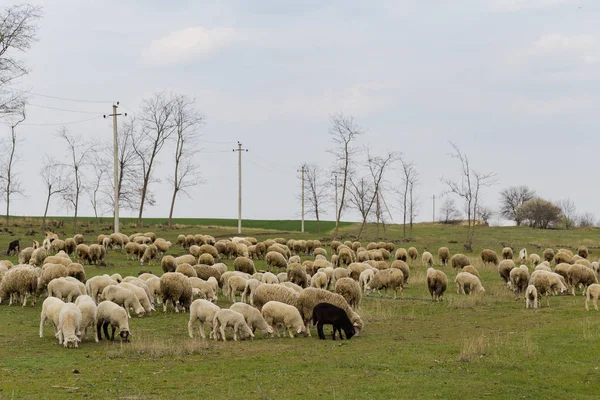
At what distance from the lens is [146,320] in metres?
19.0

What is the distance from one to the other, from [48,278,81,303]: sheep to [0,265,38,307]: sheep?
250 cm

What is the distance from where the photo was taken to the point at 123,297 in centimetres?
1867

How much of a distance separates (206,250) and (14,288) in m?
14.3

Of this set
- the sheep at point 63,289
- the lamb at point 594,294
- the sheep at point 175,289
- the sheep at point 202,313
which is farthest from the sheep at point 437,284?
the sheep at point 63,289

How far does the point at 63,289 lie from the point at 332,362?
29.9 feet

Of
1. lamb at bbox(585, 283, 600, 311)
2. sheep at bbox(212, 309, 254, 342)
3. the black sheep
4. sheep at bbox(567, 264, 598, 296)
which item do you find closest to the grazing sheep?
the black sheep

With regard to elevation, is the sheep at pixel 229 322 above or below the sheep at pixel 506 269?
below

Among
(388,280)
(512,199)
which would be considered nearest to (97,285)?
(388,280)

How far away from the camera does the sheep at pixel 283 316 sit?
56.3ft

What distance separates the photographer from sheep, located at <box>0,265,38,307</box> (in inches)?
841

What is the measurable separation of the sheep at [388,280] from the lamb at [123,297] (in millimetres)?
9982

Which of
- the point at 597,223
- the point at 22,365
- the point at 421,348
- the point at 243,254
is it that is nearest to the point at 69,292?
the point at 22,365

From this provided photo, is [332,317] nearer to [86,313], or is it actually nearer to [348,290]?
[348,290]

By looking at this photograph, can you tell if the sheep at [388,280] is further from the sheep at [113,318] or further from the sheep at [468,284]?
the sheep at [113,318]
